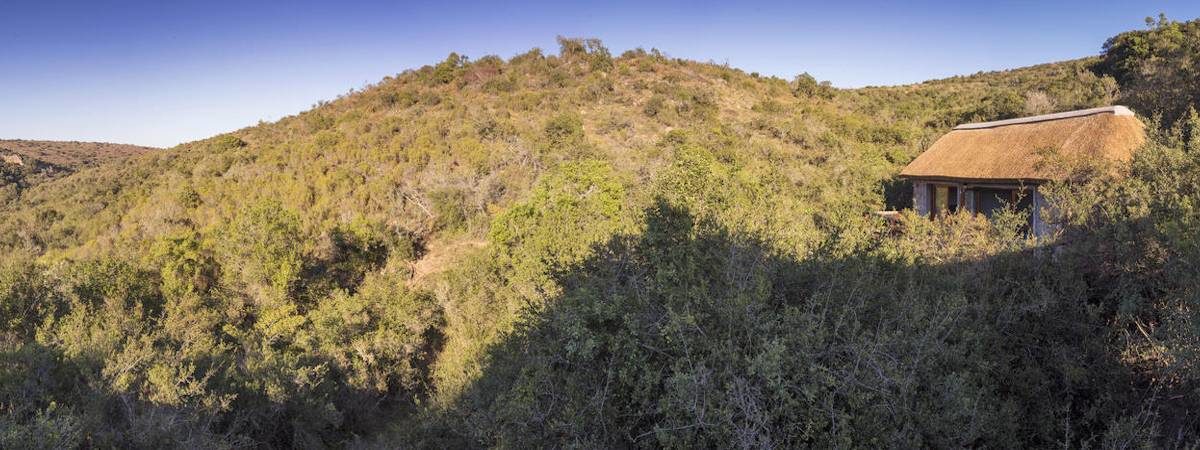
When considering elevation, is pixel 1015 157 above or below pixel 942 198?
above

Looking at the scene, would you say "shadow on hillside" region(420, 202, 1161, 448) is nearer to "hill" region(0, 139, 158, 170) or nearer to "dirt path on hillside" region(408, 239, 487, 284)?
"dirt path on hillside" region(408, 239, 487, 284)

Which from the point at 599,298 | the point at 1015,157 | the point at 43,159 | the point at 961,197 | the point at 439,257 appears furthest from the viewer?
the point at 43,159

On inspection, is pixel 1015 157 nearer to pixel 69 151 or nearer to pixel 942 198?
pixel 942 198

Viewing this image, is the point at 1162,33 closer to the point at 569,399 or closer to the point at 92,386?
the point at 569,399

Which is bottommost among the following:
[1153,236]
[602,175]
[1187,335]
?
[1187,335]

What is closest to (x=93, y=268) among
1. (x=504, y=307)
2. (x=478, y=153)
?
(x=504, y=307)

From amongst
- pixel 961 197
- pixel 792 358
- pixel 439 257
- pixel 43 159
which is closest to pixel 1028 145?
pixel 961 197
